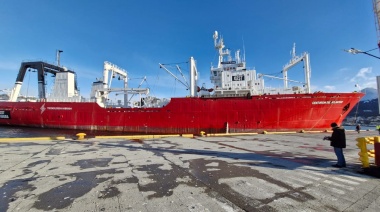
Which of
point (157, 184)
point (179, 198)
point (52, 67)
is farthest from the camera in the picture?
point (52, 67)

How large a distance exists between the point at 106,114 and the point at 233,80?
1454 centimetres

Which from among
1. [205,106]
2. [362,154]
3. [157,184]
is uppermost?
[205,106]

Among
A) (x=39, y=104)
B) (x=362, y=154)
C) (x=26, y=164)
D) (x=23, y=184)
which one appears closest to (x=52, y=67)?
(x=39, y=104)

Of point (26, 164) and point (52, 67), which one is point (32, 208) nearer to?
point (26, 164)

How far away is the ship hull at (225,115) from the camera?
18500 millimetres

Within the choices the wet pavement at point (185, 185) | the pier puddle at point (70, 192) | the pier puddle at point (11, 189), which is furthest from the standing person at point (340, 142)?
the pier puddle at point (11, 189)

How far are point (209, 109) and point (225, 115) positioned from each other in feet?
5.38

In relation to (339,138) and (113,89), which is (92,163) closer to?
(339,138)

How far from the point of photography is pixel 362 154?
519 cm

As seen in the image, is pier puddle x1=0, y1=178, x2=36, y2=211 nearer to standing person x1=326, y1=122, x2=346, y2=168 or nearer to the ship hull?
standing person x1=326, y1=122, x2=346, y2=168

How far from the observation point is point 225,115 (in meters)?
19.3

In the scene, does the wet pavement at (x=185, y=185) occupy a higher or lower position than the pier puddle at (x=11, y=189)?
lower

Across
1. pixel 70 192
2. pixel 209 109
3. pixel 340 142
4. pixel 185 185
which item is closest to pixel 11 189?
pixel 70 192

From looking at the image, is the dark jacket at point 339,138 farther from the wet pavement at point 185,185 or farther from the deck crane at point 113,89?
the deck crane at point 113,89
